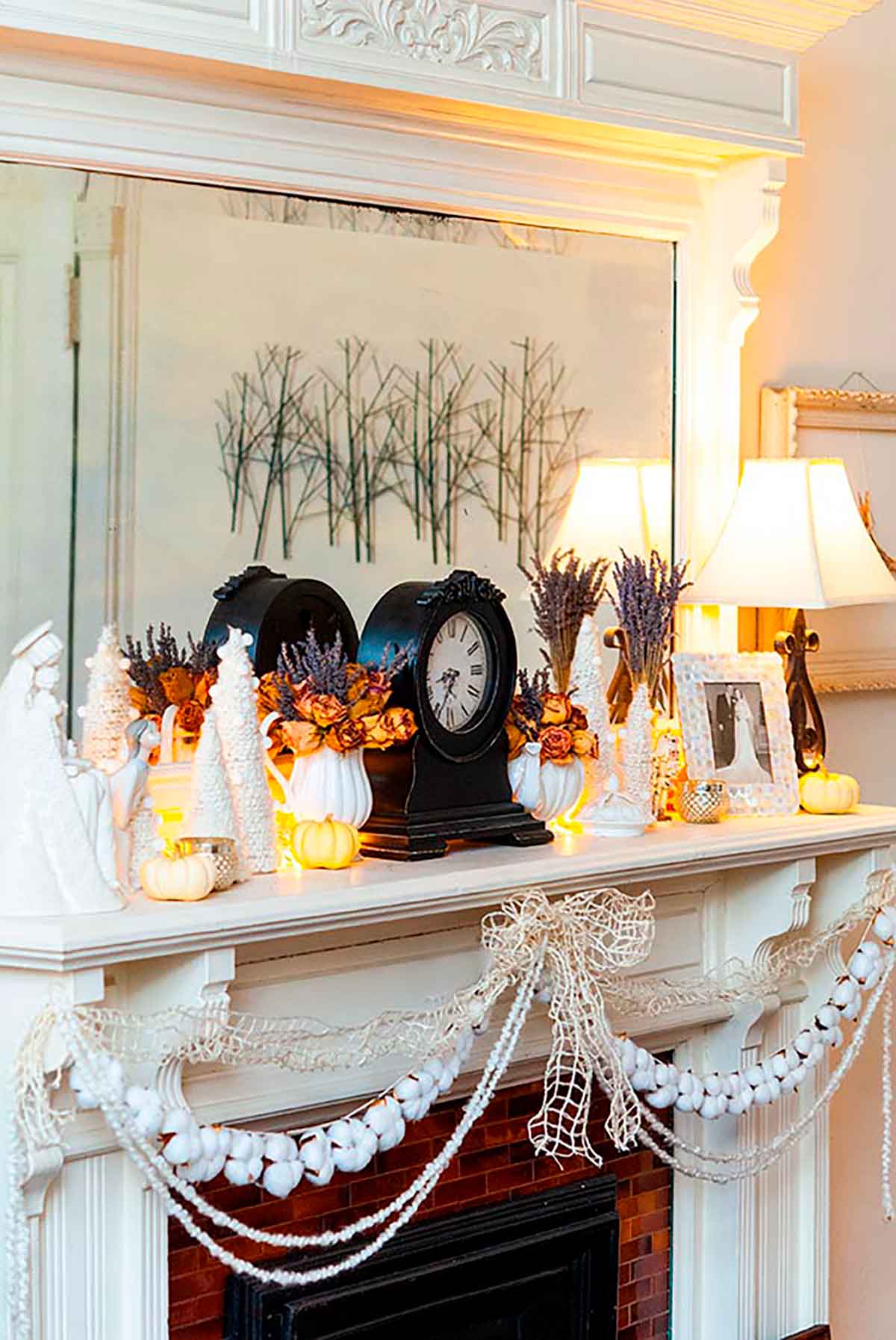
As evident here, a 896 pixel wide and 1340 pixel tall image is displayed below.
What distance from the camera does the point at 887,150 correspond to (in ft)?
11.3

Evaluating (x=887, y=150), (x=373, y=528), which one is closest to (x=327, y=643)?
(x=373, y=528)

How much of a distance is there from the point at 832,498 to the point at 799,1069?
0.87 meters

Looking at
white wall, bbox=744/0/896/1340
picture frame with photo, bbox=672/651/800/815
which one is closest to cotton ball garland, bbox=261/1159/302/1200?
picture frame with photo, bbox=672/651/800/815

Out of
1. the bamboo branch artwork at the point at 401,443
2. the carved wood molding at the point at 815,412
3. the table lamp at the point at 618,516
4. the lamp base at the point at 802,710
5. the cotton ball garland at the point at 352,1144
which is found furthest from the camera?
the carved wood molding at the point at 815,412

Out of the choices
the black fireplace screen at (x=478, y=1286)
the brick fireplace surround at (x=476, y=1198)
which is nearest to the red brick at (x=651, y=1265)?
the brick fireplace surround at (x=476, y=1198)

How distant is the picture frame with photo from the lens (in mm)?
2822

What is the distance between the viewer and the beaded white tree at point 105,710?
2.27m

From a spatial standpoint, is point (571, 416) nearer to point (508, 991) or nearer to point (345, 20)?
point (345, 20)

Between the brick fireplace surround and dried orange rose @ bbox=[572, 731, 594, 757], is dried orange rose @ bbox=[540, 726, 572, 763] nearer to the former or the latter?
dried orange rose @ bbox=[572, 731, 594, 757]

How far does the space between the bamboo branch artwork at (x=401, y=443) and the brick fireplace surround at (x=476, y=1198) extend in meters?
0.81

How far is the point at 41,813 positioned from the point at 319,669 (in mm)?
436

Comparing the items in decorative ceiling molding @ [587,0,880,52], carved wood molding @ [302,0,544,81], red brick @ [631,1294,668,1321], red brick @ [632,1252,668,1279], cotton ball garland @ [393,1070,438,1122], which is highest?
decorative ceiling molding @ [587,0,880,52]

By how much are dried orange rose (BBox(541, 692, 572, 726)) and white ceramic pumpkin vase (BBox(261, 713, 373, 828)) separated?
1.02ft

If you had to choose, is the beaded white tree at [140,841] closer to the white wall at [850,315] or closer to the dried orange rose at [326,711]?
the dried orange rose at [326,711]
